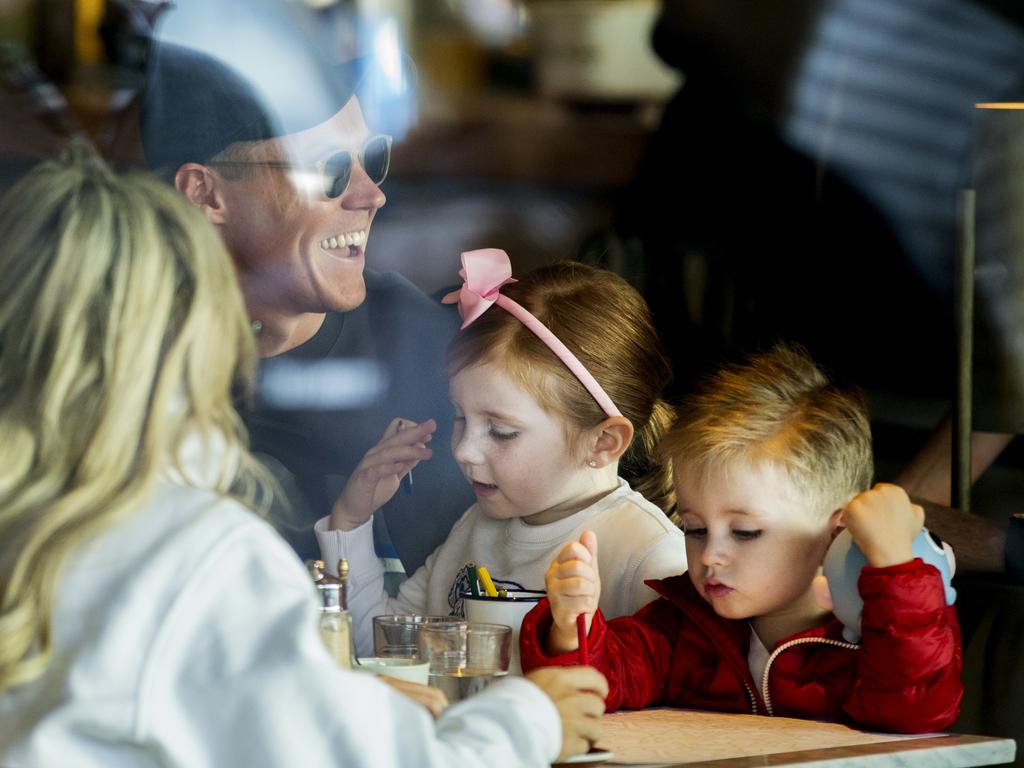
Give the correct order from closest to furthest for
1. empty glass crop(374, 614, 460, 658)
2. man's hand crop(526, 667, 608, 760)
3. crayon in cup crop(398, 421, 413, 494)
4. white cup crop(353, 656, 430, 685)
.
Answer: man's hand crop(526, 667, 608, 760)
white cup crop(353, 656, 430, 685)
empty glass crop(374, 614, 460, 658)
crayon in cup crop(398, 421, 413, 494)

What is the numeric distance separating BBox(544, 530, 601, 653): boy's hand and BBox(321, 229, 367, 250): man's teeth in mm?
413

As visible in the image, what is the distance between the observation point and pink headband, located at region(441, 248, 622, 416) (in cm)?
150

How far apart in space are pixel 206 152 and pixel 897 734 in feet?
2.74

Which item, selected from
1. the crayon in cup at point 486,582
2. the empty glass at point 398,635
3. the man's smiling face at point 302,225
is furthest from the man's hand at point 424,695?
the man's smiling face at point 302,225

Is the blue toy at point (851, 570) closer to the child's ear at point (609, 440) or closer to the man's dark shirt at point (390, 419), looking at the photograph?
the child's ear at point (609, 440)

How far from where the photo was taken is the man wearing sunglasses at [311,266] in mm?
1432

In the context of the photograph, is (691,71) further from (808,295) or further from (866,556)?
(866,556)

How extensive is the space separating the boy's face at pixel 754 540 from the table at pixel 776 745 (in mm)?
115

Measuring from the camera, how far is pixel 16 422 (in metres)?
0.99

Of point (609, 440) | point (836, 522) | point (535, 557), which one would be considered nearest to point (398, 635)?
point (535, 557)

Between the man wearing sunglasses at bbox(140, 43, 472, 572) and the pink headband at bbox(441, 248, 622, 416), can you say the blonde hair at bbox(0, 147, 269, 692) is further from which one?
the pink headband at bbox(441, 248, 622, 416)

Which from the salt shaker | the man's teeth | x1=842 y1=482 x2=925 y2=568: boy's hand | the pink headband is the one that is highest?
the man's teeth

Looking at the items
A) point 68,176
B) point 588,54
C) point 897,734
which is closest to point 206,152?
point 68,176

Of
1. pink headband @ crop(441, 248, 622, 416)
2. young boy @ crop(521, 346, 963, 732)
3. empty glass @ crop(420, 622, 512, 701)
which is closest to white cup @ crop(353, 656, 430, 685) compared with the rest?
empty glass @ crop(420, 622, 512, 701)
